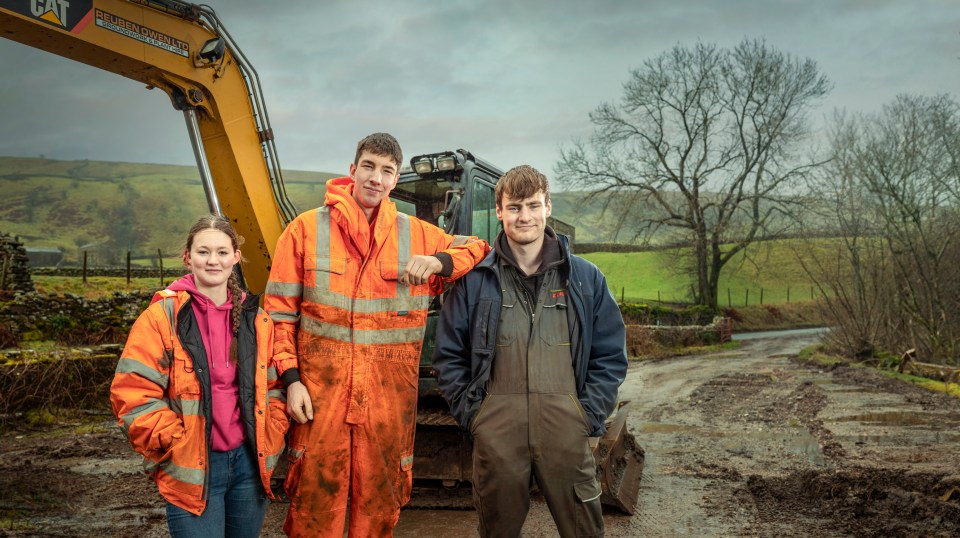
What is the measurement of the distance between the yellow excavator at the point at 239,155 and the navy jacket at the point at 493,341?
1943mm

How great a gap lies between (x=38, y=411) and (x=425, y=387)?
7149 millimetres

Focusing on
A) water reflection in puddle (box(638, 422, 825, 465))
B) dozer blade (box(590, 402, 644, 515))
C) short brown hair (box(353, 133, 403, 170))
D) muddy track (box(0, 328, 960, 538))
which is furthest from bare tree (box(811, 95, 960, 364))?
Answer: short brown hair (box(353, 133, 403, 170))

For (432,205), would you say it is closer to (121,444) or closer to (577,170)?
(121,444)

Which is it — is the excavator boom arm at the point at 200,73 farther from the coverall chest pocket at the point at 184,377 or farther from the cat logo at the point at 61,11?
the coverall chest pocket at the point at 184,377

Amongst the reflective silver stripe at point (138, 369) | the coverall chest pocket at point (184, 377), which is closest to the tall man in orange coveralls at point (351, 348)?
the coverall chest pocket at point (184, 377)

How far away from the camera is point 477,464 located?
292 cm

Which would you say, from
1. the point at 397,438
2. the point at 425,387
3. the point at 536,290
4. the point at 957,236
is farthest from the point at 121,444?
the point at 957,236

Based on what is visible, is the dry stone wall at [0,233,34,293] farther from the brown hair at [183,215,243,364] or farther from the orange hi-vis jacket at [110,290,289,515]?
the orange hi-vis jacket at [110,290,289,515]

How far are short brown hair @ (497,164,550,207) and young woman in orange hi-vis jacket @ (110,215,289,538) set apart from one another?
1.18 m

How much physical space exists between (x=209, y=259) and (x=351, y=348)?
0.70m

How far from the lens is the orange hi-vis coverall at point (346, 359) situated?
9.61 ft


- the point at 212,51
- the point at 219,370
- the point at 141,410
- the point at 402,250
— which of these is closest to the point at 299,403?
the point at 219,370

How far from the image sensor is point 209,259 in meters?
2.65

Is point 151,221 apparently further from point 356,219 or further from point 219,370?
point 219,370
